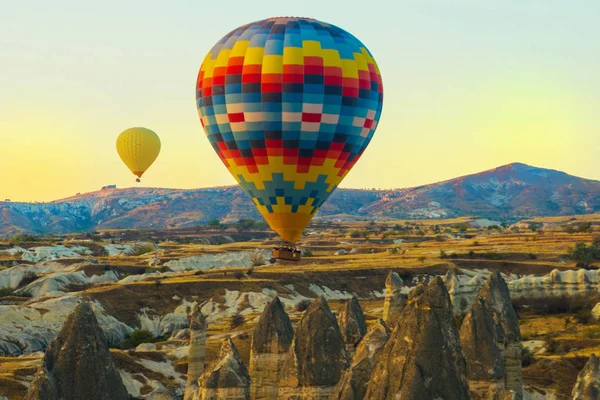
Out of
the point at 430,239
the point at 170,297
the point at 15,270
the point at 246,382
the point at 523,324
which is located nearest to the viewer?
the point at 246,382

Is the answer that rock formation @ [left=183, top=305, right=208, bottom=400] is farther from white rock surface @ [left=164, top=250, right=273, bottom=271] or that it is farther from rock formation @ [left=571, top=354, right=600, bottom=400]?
white rock surface @ [left=164, top=250, right=273, bottom=271]

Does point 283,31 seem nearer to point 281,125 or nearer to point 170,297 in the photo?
point 281,125

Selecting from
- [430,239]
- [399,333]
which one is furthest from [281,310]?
[430,239]

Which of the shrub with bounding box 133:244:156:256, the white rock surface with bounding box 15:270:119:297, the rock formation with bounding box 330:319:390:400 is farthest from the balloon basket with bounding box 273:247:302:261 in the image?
the shrub with bounding box 133:244:156:256

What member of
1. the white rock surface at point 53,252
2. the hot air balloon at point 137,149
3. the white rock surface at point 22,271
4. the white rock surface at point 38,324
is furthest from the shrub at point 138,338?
the white rock surface at point 53,252

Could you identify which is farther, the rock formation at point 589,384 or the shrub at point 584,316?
the shrub at point 584,316

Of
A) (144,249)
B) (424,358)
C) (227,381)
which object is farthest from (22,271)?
(424,358)

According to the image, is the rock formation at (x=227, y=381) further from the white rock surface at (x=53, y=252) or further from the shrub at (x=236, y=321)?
the white rock surface at (x=53, y=252)
